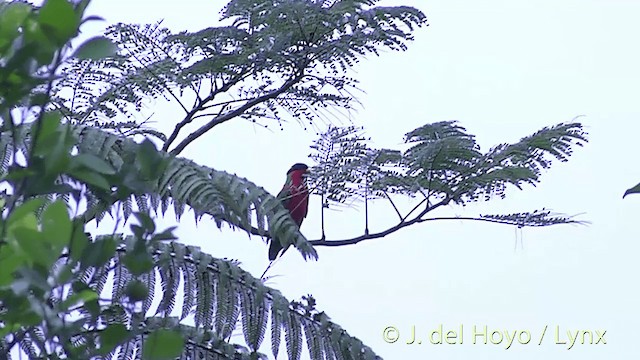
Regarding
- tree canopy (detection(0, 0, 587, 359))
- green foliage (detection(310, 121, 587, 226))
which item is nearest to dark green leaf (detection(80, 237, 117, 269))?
tree canopy (detection(0, 0, 587, 359))

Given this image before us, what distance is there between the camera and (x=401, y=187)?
3.98 metres

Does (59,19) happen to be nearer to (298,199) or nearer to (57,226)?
(57,226)

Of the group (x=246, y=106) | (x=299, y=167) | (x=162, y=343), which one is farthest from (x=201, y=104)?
(x=162, y=343)

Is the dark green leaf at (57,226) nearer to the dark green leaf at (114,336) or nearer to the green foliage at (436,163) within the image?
the dark green leaf at (114,336)

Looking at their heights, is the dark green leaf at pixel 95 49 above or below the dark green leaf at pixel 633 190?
above

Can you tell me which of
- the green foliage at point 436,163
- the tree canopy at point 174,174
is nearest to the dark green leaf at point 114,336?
the tree canopy at point 174,174

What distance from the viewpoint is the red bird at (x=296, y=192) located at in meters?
3.99

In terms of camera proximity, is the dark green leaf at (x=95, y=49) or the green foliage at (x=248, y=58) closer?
the dark green leaf at (x=95, y=49)

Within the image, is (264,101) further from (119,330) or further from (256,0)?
(119,330)

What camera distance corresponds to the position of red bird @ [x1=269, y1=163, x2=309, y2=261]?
3.99m

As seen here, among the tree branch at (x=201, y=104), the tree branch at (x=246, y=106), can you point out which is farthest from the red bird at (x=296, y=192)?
the tree branch at (x=201, y=104)

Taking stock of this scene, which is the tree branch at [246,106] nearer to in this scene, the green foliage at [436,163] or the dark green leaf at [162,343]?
the green foliage at [436,163]

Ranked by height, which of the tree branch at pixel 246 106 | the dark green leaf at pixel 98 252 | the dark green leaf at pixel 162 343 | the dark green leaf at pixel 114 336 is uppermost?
the tree branch at pixel 246 106

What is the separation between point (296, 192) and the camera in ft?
13.1
